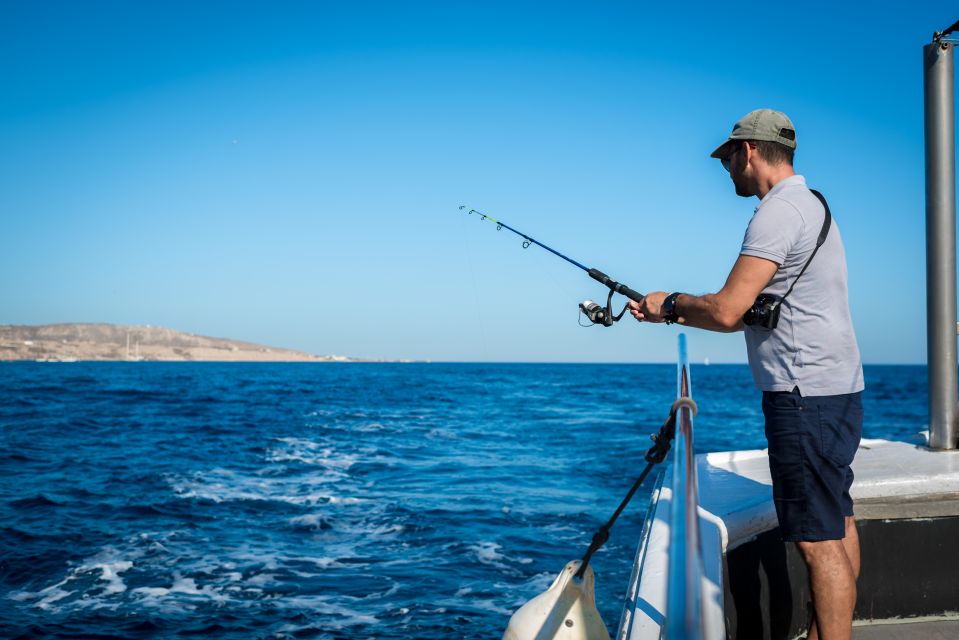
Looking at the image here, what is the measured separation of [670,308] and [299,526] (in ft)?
19.2

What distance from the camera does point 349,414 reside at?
67.6 feet

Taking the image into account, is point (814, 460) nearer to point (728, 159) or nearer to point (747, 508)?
point (747, 508)

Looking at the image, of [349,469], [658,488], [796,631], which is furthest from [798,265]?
[349,469]

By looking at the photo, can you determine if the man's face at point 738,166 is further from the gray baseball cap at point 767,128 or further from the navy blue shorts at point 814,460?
the navy blue shorts at point 814,460

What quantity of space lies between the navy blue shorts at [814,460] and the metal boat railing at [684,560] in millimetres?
914

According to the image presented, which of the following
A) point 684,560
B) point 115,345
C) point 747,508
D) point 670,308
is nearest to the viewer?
point 684,560

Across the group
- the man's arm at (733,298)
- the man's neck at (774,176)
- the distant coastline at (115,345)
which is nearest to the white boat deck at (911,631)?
the man's arm at (733,298)

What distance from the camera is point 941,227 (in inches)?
144

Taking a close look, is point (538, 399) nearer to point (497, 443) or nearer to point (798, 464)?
point (497, 443)

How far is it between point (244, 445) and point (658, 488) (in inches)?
430

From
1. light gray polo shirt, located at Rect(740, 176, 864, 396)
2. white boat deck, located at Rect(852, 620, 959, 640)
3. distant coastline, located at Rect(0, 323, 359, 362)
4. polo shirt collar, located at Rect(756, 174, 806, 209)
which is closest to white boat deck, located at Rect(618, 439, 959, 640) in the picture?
white boat deck, located at Rect(852, 620, 959, 640)

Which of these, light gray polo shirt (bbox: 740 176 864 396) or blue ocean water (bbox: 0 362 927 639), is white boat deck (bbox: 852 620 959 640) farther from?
blue ocean water (bbox: 0 362 927 639)

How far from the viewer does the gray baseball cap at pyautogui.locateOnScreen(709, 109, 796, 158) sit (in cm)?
211

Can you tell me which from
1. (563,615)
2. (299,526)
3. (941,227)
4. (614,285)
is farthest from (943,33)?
(299,526)
